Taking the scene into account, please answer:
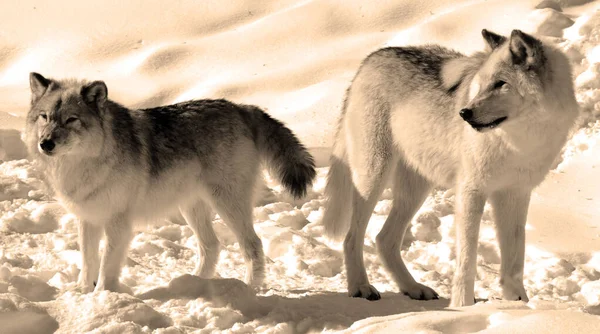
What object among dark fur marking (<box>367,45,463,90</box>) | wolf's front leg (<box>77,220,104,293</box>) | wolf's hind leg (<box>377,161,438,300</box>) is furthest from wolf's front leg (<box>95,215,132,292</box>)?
dark fur marking (<box>367,45,463,90</box>)

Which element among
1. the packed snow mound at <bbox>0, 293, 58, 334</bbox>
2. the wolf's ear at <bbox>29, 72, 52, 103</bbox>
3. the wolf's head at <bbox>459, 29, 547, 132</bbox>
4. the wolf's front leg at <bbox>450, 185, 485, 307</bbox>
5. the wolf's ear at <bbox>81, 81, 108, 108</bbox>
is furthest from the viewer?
the wolf's ear at <bbox>29, 72, 52, 103</bbox>

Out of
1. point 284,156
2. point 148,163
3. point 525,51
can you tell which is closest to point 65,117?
point 148,163

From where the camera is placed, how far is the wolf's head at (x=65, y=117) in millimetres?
5266

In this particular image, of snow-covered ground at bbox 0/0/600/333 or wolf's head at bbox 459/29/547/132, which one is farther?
wolf's head at bbox 459/29/547/132

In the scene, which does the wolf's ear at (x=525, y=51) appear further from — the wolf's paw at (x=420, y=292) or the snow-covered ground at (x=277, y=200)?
the wolf's paw at (x=420, y=292)

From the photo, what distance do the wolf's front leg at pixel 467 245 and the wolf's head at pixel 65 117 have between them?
2394mm

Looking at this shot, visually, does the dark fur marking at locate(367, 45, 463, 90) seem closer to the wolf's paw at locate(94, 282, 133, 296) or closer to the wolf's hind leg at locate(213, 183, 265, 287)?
the wolf's hind leg at locate(213, 183, 265, 287)

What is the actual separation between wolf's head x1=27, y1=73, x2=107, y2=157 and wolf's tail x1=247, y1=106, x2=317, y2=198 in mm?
1236

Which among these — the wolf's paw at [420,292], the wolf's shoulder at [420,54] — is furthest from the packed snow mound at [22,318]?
the wolf's shoulder at [420,54]

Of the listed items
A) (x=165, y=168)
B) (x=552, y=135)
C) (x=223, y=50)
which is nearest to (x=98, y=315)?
(x=165, y=168)

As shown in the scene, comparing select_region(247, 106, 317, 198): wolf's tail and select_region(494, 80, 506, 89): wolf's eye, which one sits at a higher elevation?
select_region(494, 80, 506, 89): wolf's eye

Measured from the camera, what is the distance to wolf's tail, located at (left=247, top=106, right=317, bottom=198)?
240 inches

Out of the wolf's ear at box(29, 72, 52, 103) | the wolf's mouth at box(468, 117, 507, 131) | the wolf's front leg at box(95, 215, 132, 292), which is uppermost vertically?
the wolf's ear at box(29, 72, 52, 103)

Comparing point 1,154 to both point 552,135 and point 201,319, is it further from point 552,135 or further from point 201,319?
point 552,135
